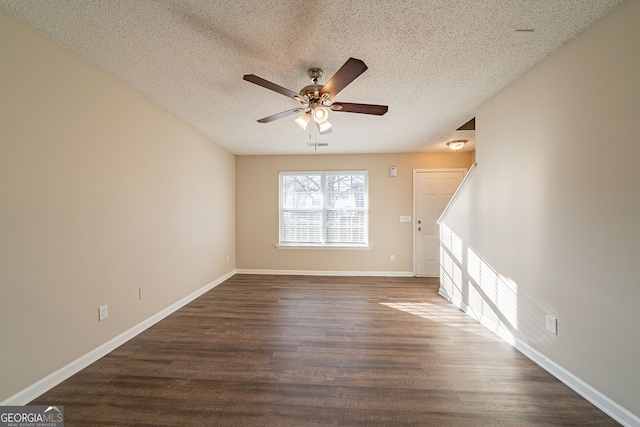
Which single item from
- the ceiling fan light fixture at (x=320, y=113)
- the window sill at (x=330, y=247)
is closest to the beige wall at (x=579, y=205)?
the ceiling fan light fixture at (x=320, y=113)

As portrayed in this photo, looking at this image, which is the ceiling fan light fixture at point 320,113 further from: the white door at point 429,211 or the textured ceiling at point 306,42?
the white door at point 429,211

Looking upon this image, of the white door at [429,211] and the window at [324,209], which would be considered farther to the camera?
the window at [324,209]

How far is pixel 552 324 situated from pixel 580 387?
0.40 metres

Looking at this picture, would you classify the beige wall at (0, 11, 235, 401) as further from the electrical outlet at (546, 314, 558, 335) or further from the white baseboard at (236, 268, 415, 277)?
the electrical outlet at (546, 314, 558, 335)

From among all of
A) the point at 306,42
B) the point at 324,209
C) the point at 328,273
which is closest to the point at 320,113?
the point at 306,42

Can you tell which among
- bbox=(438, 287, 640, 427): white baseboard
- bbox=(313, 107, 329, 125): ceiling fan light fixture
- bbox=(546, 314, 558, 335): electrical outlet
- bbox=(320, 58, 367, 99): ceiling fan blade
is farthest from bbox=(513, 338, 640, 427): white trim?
bbox=(313, 107, 329, 125): ceiling fan light fixture

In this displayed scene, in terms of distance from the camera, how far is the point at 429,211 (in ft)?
15.7

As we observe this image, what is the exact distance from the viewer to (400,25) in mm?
1593

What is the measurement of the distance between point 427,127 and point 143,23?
3.28 meters

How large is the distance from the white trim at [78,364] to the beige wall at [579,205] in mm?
3680

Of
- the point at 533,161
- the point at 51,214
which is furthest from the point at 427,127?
the point at 51,214

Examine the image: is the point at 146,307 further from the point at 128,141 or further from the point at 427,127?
the point at 427,127

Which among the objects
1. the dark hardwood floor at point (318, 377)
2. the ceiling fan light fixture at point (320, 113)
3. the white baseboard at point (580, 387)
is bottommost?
the dark hardwood floor at point (318, 377)

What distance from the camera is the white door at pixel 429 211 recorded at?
4758 millimetres
